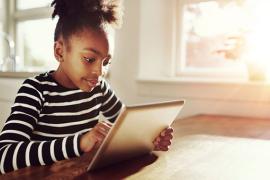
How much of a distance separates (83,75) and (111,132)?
0.57 ft

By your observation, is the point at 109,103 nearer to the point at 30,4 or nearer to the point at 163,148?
the point at 163,148

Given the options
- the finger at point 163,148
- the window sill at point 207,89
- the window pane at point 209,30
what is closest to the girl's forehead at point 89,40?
the finger at point 163,148

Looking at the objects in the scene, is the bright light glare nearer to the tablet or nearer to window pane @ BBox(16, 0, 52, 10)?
the tablet

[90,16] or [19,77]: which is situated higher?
[90,16]

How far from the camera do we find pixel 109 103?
100 cm

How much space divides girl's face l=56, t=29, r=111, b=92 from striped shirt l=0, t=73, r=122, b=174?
74mm

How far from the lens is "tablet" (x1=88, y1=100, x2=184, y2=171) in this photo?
59 cm

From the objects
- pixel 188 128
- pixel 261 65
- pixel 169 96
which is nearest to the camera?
pixel 188 128

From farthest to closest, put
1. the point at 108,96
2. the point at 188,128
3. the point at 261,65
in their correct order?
1. the point at 261,65
2. the point at 188,128
3. the point at 108,96

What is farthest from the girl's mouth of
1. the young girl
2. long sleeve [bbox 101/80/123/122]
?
long sleeve [bbox 101/80/123/122]

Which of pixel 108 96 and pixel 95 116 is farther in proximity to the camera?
pixel 108 96

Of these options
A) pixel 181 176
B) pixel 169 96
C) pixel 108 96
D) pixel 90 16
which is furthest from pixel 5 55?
pixel 181 176

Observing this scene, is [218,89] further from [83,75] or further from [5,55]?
[5,55]

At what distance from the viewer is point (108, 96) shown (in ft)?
3.24
